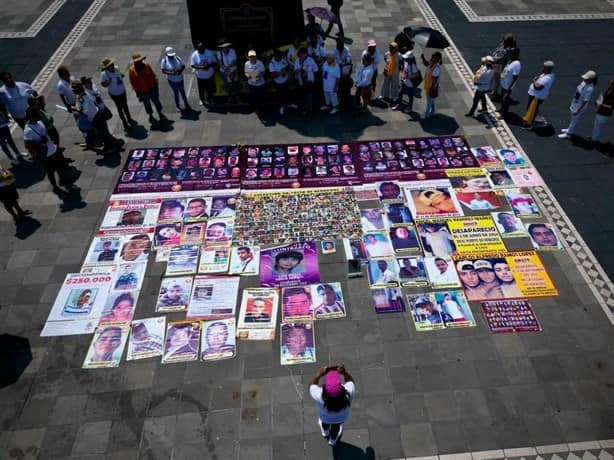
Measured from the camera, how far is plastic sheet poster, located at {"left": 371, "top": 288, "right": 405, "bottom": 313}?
29.1ft

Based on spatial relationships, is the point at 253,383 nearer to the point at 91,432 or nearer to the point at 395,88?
the point at 91,432

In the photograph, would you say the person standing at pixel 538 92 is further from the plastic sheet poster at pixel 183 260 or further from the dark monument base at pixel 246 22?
the plastic sheet poster at pixel 183 260

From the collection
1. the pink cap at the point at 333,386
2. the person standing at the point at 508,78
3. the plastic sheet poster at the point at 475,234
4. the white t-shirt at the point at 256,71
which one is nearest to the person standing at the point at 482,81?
the person standing at the point at 508,78

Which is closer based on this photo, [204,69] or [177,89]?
[204,69]

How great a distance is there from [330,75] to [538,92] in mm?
5843

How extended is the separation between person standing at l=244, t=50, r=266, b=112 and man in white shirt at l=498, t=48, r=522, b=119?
279 inches

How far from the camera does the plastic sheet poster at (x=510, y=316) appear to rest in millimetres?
8508

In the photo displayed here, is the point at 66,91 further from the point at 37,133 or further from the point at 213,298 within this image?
the point at 213,298

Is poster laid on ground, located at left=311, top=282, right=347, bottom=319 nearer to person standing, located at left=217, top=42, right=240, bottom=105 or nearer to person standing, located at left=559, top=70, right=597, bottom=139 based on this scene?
person standing, located at left=217, top=42, right=240, bottom=105

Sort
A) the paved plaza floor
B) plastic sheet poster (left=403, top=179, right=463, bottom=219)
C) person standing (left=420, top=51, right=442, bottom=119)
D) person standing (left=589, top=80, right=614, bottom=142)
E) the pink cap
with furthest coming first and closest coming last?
person standing (left=420, top=51, right=442, bottom=119) < person standing (left=589, top=80, right=614, bottom=142) < plastic sheet poster (left=403, top=179, right=463, bottom=219) < the paved plaza floor < the pink cap

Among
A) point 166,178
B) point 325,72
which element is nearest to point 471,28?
point 325,72

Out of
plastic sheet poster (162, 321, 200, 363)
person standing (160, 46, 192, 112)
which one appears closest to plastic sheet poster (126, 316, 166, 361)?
plastic sheet poster (162, 321, 200, 363)

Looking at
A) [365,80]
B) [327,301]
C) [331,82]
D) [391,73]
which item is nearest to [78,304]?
[327,301]

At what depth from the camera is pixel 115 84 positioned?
480 inches
